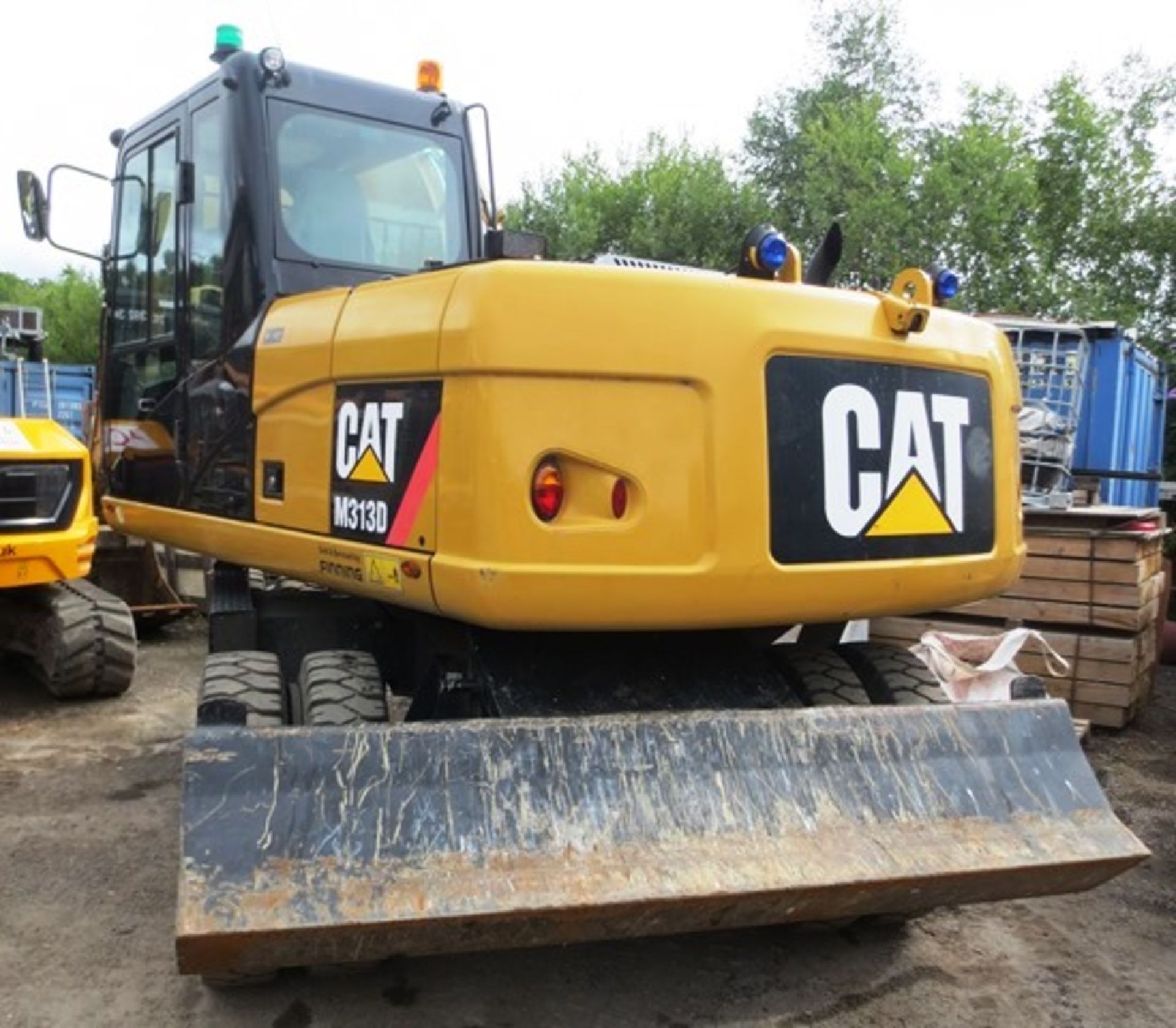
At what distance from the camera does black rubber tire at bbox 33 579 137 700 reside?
6504 mm

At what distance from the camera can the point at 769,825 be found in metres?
2.73

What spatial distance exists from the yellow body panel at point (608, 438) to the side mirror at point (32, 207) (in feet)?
8.42

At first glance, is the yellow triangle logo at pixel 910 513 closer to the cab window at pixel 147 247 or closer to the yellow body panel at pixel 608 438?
the yellow body panel at pixel 608 438

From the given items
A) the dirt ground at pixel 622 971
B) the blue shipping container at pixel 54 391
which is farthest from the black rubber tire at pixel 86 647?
the blue shipping container at pixel 54 391

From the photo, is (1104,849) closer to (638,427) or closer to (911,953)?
(911,953)

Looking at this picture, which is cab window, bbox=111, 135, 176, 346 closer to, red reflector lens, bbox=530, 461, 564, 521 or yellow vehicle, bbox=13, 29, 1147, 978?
yellow vehicle, bbox=13, 29, 1147, 978

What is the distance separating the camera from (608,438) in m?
2.68

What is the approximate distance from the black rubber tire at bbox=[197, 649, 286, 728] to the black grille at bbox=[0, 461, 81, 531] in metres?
3.57

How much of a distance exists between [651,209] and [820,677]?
22355mm

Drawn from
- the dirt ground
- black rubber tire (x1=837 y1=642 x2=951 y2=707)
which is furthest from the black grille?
black rubber tire (x1=837 y1=642 x2=951 y2=707)

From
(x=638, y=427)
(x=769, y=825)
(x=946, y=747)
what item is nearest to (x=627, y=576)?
(x=638, y=427)

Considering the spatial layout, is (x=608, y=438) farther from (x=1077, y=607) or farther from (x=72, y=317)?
(x=72, y=317)

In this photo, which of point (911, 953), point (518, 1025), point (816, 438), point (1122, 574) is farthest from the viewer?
point (1122, 574)

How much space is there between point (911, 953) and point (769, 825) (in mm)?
1256
